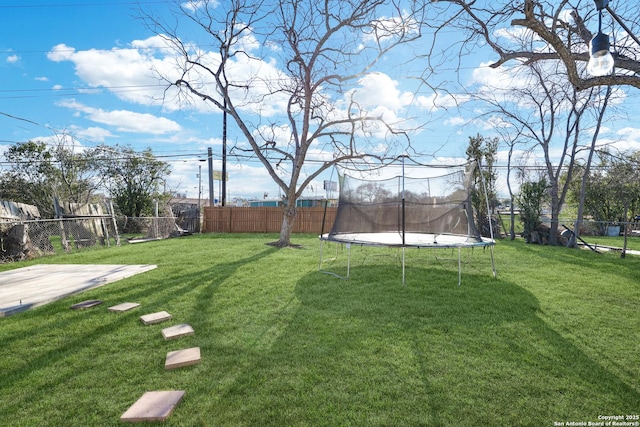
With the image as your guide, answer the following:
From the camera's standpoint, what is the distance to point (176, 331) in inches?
98.3

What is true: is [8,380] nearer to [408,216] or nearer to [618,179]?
[408,216]

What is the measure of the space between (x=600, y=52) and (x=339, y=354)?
260cm

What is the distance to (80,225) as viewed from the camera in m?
8.37

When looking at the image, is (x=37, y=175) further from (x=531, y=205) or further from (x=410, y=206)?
(x=531, y=205)

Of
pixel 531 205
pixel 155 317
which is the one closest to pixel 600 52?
pixel 155 317

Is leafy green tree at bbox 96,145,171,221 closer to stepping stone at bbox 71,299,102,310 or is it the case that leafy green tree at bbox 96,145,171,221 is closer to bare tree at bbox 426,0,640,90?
stepping stone at bbox 71,299,102,310

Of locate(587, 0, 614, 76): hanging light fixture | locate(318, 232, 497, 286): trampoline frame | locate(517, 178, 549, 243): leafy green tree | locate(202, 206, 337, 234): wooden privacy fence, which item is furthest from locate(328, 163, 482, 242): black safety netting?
locate(202, 206, 337, 234): wooden privacy fence

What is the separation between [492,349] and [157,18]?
9.54 metres

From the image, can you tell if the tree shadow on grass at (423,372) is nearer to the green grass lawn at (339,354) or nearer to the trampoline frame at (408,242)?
the green grass lawn at (339,354)

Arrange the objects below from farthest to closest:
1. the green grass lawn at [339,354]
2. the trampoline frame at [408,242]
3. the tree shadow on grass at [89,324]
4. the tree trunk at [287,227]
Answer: the tree trunk at [287,227], the trampoline frame at [408,242], the tree shadow on grass at [89,324], the green grass lawn at [339,354]

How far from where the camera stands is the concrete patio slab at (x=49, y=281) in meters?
3.27

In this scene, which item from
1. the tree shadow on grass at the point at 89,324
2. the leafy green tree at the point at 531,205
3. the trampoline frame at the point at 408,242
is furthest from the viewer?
the leafy green tree at the point at 531,205

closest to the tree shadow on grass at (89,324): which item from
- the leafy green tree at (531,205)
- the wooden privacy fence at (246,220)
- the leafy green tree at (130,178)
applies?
the wooden privacy fence at (246,220)

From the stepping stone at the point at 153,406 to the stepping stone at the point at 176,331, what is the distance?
2.52 ft
